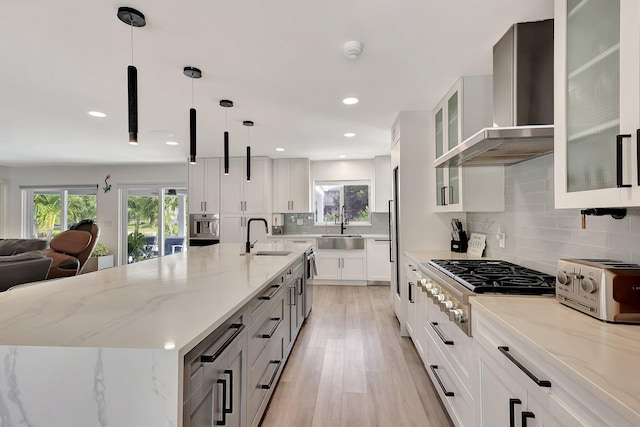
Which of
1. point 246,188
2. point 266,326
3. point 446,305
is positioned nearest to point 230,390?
point 266,326

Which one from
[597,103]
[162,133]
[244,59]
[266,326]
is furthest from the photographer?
[162,133]

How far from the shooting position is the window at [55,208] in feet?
23.3

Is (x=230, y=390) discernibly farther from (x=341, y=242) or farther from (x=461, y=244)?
(x=341, y=242)

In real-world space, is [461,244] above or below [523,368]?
above

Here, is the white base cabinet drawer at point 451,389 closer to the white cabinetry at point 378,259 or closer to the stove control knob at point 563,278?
the stove control knob at point 563,278

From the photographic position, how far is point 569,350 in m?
0.86

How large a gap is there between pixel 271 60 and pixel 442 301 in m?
1.99

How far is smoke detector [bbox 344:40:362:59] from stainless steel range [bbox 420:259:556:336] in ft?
5.08

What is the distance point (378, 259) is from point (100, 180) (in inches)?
250

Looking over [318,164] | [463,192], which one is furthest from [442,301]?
[318,164]

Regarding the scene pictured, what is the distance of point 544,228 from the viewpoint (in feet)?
6.38

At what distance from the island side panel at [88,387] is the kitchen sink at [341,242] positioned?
194 inches

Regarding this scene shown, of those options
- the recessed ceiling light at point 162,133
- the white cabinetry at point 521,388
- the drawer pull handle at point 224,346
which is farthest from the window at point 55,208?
the white cabinetry at point 521,388

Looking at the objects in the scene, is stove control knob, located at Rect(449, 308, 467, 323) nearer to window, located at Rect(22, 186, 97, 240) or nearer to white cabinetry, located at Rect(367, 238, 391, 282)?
white cabinetry, located at Rect(367, 238, 391, 282)
